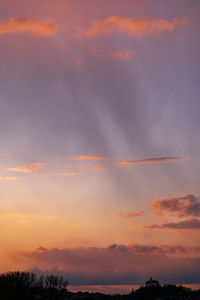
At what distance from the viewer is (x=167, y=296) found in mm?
181625

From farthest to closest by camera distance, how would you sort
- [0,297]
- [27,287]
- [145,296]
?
[145,296] < [27,287] < [0,297]

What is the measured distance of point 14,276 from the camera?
132 metres

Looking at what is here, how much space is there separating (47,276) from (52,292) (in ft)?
22.1

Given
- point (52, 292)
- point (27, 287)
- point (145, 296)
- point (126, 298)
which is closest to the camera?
point (27, 287)

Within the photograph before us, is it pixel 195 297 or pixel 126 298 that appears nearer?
pixel 195 297

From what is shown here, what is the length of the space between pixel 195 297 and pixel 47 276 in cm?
5990

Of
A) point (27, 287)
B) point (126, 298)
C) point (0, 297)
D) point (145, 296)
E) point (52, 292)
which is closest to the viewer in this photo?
point (0, 297)

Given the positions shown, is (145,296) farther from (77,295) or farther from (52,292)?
(52,292)

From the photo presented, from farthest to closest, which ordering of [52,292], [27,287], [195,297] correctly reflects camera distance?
[195,297] → [52,292] → [27,287]

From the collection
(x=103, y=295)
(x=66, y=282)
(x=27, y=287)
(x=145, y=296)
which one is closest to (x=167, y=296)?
(x=145, y=296)

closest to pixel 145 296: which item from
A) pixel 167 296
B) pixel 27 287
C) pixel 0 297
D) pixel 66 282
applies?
pixel 167 296

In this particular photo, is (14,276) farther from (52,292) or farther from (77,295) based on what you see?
(77,295)

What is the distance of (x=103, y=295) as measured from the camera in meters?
167

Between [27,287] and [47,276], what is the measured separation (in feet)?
49.4
